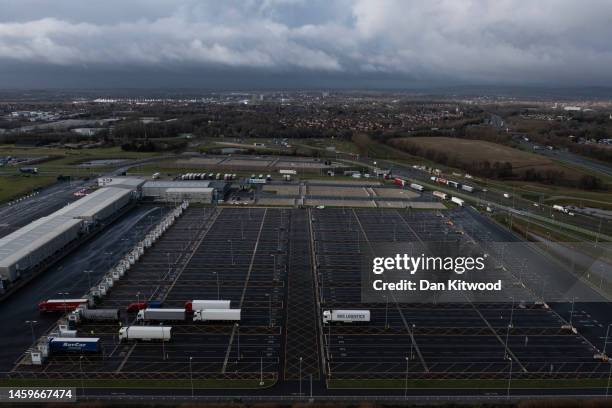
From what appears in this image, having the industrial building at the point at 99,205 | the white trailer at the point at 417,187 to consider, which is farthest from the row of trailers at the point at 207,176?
the white trailer at the point at 417,187

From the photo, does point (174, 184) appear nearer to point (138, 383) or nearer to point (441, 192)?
point (441, 192)

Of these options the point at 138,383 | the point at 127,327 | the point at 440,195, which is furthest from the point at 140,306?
the point at 440,195

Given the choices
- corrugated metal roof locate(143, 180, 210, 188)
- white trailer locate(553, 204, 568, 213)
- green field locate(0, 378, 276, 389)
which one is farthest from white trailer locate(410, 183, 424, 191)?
green field locate(0, 378, 276, 389)

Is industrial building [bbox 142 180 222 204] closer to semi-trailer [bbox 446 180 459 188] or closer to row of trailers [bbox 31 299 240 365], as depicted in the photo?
row of trailers [bbox 31 299 240 365]

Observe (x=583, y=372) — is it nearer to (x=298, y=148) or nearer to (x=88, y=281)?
(x=88, y=281)

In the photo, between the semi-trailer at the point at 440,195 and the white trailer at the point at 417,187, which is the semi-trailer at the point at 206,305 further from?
the white trailer at the point at 417,187

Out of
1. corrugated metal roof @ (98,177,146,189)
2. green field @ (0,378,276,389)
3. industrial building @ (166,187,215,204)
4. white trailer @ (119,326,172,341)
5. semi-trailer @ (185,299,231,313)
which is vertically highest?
corrugated metal roof @ (98,177,146,189)
